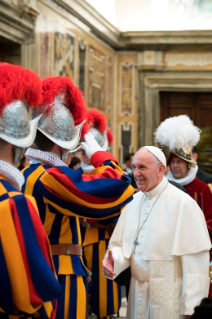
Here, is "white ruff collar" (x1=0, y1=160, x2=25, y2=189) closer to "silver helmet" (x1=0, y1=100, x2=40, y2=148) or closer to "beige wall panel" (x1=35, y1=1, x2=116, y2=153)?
"silver helmet" (x1=0, y1=100, x2=40, y2=148)

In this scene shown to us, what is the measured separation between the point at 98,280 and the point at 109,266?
4.39 feet

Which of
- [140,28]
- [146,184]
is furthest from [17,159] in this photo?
[140,28]

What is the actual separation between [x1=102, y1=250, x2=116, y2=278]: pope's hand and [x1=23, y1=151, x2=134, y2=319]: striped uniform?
10.6 inches

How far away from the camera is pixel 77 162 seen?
7594mm

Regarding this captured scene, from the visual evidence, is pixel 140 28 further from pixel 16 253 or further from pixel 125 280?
pixel 16 253

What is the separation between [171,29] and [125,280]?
10.2 meters

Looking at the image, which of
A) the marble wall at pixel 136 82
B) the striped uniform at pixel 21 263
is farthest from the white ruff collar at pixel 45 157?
the marble wall at pixel 136 82

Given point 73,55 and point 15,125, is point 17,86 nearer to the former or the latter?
point 15,125

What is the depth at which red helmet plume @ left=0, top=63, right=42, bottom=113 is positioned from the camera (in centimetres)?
230

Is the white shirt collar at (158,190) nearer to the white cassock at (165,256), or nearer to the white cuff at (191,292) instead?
the white cassock at (165,256)

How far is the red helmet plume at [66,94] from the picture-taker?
3.19m

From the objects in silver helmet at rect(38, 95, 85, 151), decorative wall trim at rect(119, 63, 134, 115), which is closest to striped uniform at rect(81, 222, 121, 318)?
silver helmet at rect(38, 95, 85, 151)

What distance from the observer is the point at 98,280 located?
183 inches

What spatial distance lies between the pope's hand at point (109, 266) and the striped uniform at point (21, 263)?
1.26m
